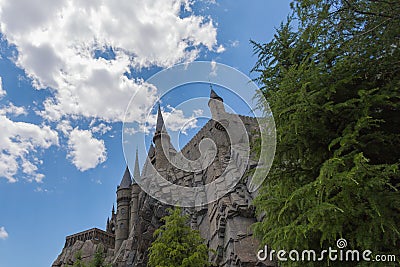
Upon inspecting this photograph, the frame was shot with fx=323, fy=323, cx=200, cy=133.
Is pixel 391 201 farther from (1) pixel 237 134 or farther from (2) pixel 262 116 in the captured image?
(1) pixel 237 134

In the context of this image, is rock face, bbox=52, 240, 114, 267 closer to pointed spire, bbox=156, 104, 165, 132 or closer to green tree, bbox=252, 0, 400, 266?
pointed spire, bbox=156, 104, 165, 132

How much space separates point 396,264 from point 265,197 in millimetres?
3204

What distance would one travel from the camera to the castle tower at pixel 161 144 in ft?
136

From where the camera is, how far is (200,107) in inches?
559

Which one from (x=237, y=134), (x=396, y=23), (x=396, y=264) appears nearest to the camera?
(x=396, y=264)

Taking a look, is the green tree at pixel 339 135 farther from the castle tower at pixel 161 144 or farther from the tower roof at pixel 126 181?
the tower roof at pixel 126 181

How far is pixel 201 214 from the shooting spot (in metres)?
19.9

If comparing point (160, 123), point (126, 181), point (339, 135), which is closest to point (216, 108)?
point (160, 123)

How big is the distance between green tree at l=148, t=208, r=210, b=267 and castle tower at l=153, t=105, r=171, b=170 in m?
24.8

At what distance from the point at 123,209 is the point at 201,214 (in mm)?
30649

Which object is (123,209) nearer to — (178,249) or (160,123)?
(160,123)

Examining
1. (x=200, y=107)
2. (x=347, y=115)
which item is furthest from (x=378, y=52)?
(x=200, y=107)

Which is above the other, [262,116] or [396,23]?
[396,23]

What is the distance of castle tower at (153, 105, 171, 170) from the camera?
136ft
